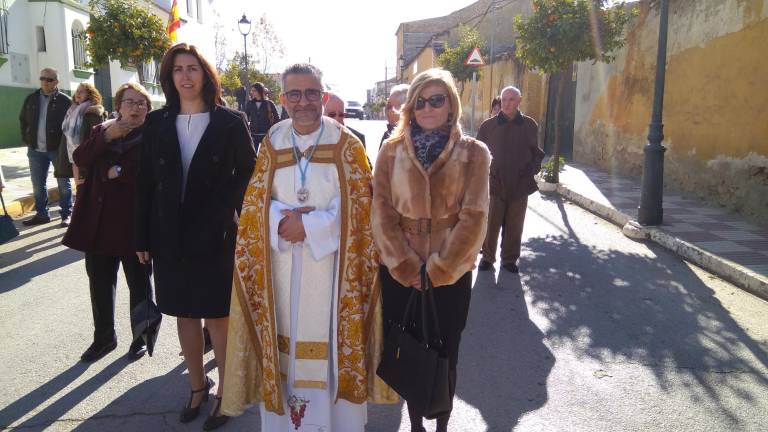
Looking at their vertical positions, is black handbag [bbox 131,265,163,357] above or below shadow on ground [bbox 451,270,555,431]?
above

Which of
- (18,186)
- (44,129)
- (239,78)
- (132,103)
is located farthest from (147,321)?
(239,78)

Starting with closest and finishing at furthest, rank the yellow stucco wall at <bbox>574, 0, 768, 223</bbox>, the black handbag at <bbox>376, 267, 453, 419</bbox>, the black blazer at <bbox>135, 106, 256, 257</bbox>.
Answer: the black handbag at <bbox>376, 267, 453, 419</bbox>
the black blazer at <bbox>135, 106, 256, 257</bbox>
the yellow stucco wall at <bbox>574, 0, 768, 223</bbox>

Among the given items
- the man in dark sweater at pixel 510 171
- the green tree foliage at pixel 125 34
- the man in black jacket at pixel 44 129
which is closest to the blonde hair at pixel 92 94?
the man in black jacket at pixel 44 129

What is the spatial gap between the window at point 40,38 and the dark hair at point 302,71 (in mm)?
17606

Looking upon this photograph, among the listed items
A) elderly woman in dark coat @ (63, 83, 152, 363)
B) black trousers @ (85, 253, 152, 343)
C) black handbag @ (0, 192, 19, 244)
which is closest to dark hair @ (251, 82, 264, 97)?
black handbag @ (0, 192, 19, 244)

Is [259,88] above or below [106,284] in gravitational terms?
above

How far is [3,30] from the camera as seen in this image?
15180mm

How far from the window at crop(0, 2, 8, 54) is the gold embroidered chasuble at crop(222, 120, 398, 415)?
16041 millimetres

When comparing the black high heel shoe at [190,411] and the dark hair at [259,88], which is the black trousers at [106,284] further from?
the dark hair at [259,88]

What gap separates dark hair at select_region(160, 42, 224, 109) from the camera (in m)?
2.98

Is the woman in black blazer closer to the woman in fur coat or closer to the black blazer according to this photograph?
the black blazer

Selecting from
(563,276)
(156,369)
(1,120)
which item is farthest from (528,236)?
(1,120)

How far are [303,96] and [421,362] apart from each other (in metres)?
1.35

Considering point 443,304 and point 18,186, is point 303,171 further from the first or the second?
point 18,186
